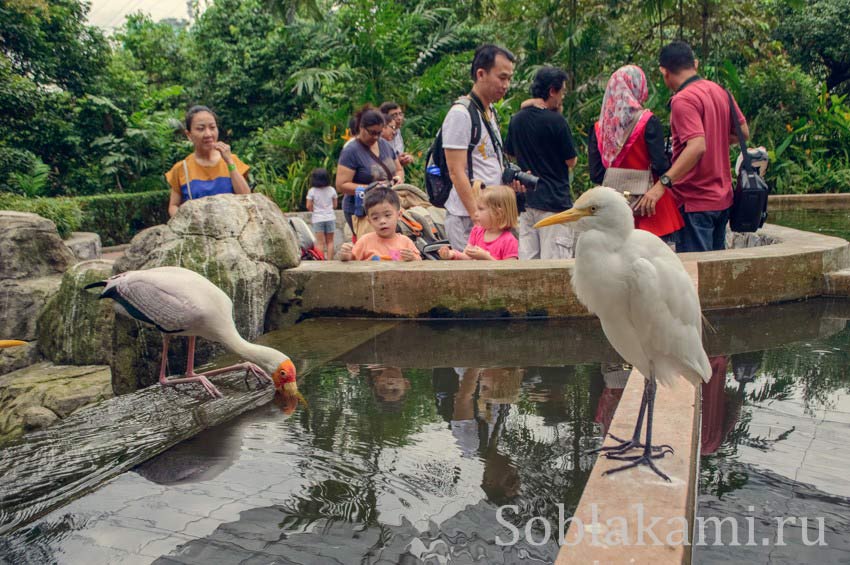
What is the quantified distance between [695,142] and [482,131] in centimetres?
146

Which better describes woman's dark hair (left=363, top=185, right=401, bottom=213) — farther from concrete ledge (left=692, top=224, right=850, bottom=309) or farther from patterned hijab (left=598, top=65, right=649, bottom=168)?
concrete ledge (left=692, top=224, right=850, bottom=309)

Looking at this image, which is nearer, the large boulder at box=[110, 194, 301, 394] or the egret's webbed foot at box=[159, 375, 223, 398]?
the egret's webbed foot at box=[159, 375, 223, 398]

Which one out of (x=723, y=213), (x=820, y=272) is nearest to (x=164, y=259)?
(x=723, y=213)

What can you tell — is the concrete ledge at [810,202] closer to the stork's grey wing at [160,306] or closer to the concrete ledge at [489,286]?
the concrete ledge at [489,286]

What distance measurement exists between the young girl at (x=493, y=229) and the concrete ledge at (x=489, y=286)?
32 centimetres

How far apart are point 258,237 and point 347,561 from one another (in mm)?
3578

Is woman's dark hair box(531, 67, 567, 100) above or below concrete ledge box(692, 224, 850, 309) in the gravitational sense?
above

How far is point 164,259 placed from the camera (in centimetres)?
553

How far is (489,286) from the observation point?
541 cm

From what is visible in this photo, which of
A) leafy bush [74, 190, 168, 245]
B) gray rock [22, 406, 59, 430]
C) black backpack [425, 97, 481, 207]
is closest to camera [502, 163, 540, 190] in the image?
black backpack [425, 97, 481, 207]

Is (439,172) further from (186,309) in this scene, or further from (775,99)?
(775,99)

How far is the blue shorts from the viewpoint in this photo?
9.98 m

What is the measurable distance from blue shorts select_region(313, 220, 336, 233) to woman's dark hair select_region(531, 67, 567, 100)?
4.97m

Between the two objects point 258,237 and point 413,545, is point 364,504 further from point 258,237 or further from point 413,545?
point 258,237
